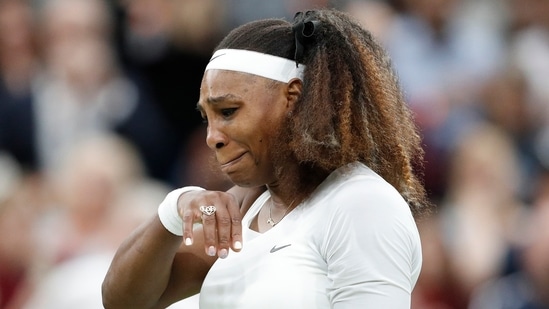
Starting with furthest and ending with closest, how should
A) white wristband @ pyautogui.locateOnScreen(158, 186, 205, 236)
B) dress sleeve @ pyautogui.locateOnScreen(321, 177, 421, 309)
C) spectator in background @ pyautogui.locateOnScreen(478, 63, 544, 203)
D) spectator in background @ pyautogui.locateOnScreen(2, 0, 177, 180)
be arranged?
spectator in background @ pyautogui.locateOnScreen(478, 63, 544, 203) < spectator in background @ pyautogui.locateOnScreen(2, 0, 177, 180) < white wristband @ pyautogui.locateOnScreen(158, 186, 205, 236) < dress sleeve @ pyautogui.locateOnScreen(321, 177, 421, 309)

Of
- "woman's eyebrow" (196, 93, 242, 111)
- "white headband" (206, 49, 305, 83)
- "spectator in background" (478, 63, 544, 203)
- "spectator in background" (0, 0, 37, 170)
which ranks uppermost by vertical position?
"white headband" (206, 49, 305, 83)

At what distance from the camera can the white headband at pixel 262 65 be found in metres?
2.90

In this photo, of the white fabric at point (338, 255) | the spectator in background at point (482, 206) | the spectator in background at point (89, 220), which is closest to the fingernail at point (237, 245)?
the white fabric at point (338, 255)

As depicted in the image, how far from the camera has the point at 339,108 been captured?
2834 millimetres

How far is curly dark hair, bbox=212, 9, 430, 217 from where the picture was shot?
2.83 m

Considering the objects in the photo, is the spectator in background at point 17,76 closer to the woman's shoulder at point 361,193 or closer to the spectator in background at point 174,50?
the spectator in background at point 174,50

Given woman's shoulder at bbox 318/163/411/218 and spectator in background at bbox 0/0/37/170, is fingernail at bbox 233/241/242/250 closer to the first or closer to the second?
woman's shoulder at bbox 318/163/411/218

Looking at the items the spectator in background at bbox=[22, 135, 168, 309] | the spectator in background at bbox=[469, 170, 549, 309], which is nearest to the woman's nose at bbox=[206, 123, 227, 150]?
the spectator in background at bbox=[22, 135, 168, 309]

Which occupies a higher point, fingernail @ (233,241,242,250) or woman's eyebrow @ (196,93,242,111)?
woman's eyebrow @ (196,93,242,111)

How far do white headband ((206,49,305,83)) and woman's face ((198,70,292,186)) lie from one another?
0.01 metres

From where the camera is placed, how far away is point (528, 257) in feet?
17.9

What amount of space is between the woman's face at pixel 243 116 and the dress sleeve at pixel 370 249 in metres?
0.27

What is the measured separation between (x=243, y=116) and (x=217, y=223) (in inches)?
10.9

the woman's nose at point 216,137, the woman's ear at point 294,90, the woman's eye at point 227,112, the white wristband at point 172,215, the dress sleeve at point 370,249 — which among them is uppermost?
Answer: the woman's ear at point 294,90
